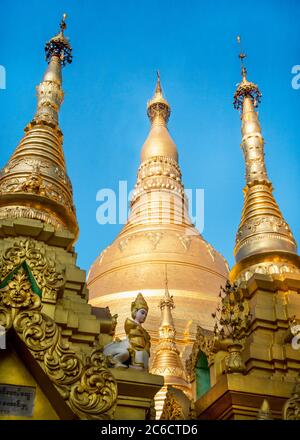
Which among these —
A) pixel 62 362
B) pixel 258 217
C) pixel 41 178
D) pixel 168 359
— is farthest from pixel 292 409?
pixel 168 359

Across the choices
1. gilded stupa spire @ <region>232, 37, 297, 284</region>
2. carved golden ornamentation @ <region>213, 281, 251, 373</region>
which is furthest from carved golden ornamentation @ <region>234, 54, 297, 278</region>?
carved golden ornamentation @ <region>213, 281, 251, 373</region>

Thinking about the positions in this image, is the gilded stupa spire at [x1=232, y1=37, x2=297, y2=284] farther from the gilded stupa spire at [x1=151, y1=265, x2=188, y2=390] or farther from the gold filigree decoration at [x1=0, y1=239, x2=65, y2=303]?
the gilded stupa spire at [x1=151, y1=265, x2=188, y2=390]

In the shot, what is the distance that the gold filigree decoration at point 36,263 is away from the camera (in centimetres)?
663

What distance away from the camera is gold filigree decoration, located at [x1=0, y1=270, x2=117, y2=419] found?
16.9 feet

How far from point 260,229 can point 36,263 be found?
6.16m

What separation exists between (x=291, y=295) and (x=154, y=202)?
1850 centimetres

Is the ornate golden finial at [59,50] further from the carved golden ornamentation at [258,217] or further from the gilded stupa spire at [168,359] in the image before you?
the gilded stupa spire at [168,359]

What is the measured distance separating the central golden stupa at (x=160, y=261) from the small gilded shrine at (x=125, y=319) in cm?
12

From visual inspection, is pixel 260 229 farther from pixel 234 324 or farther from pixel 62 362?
pixel 62 362

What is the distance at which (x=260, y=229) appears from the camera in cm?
1183

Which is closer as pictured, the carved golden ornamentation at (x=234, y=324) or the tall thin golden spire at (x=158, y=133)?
the carved golden ornamentation at (x=234, y=324)

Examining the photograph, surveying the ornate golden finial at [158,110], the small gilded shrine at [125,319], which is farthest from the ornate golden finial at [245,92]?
the ornate golden finial at [158,110]

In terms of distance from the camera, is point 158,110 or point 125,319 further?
point 158,110
